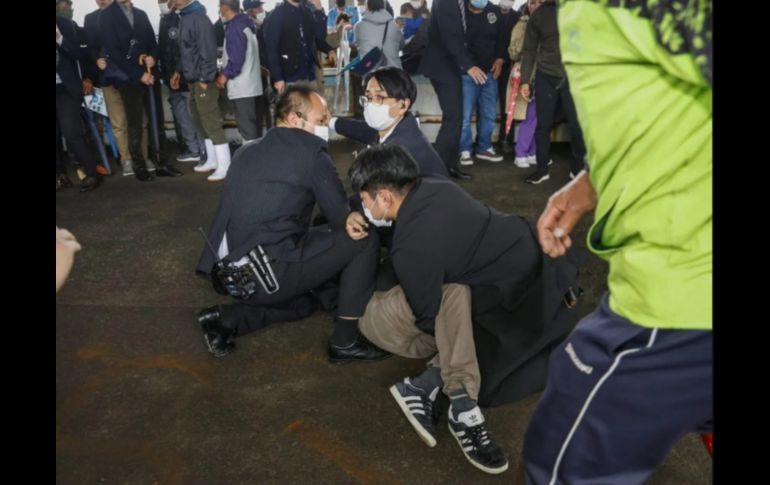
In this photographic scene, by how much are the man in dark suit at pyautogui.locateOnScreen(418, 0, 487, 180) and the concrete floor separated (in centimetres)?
194

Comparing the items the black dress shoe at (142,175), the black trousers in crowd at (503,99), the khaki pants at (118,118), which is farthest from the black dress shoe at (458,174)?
the khaki pants at (118,118)

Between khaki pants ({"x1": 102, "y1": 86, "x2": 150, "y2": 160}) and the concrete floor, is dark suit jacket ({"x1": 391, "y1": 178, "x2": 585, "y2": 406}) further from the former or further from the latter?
khaki pants ({"x1": 102, "y1": 86, "x2": 150, "y2": 160})

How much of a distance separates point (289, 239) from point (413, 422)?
3.19ft

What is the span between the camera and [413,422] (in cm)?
222

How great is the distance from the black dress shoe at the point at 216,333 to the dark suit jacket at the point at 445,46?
9.43 feet

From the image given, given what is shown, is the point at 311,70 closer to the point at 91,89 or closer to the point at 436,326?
the point at 91,89

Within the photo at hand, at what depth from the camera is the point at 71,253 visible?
3.33 ft

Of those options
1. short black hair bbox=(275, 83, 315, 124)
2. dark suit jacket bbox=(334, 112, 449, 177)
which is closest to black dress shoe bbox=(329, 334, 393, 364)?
dark suit jacket bbox=(334, 112, 449, 177)

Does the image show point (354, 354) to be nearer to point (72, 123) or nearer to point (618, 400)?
point (618, 400)

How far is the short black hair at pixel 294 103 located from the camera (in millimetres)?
3035

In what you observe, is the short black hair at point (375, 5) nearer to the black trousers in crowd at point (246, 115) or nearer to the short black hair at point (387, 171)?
the black trousers in crowd at point (246, 115)

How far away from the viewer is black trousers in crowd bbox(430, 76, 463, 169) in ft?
16.2

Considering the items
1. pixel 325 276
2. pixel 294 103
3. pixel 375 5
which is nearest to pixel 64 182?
pixel 375 5

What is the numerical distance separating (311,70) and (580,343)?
508cm
